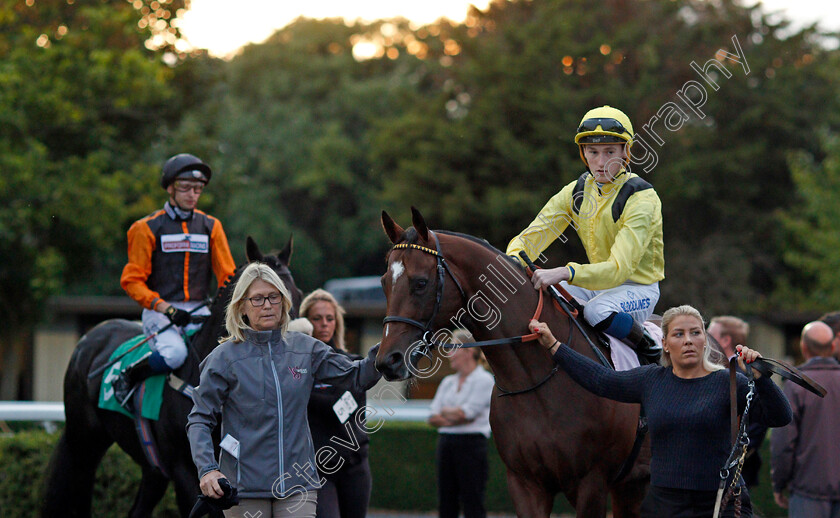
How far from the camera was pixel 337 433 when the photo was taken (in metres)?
5.15

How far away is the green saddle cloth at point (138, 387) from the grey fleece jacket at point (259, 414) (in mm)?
1907

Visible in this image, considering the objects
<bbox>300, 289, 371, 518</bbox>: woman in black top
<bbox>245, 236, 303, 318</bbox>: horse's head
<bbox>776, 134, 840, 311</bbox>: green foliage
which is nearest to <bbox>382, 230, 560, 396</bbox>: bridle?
<bbox>300, 289, 371, 518</bbox>: woman in black top

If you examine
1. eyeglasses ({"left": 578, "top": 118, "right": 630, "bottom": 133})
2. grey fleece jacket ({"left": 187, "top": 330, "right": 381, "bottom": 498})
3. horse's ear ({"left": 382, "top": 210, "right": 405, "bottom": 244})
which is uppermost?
eyeglasses ({"left": 578, "top": 118, "right": 630, "bottom": 133})

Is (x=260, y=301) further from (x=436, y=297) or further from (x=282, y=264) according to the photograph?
(x=282, y=264)

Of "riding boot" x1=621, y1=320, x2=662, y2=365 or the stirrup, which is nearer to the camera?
"riding boot" x1=621, y1=320, x2=662, y2=365

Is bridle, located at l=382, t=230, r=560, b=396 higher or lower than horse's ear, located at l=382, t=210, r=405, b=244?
lower

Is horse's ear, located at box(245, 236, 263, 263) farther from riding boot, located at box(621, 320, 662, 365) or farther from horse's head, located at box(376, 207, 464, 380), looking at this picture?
riding boot, located at box(621, 320, 662, 365)

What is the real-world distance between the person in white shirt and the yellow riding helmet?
9.56 ft

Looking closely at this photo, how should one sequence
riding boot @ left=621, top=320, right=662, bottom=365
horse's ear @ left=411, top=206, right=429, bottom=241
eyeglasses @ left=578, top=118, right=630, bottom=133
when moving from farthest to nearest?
riding boot @ left=621, top=320, right=662, bottom=365
eyeglasses @ left=578, top=118, right=630, bottom=133
horse's ear @ left=411, top=206, right=429, bottom=241

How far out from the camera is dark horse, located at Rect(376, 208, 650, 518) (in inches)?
159

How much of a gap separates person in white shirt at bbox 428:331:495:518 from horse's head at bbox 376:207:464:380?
120 inches

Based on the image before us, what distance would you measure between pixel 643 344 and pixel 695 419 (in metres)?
1.04

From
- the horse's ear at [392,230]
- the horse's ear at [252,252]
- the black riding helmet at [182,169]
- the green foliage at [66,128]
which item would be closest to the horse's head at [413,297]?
the horse's ear at [392,230]

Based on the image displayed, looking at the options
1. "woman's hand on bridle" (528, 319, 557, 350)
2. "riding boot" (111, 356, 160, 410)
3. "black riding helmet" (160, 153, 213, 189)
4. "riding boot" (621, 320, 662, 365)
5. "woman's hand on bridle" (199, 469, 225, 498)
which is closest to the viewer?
"woman's hand on bridle" (199, 469, 225, 498)
